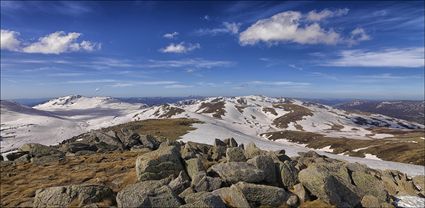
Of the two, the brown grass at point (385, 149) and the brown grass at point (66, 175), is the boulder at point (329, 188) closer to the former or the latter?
the brown grass at point (66, 175)

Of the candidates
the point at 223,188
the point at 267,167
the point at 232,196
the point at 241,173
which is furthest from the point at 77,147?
the point at 232,196

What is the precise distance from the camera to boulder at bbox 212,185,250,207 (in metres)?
26.2

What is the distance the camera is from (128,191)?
84.4 ft

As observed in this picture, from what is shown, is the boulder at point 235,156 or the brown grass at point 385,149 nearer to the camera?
the boulder at point 235,156

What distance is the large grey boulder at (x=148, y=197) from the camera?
24438mm

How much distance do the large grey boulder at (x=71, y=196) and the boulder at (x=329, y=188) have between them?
51.1 feet

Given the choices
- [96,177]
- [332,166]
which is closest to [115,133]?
[96,177]

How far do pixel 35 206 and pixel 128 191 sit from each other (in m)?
7.29

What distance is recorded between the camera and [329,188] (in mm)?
28047

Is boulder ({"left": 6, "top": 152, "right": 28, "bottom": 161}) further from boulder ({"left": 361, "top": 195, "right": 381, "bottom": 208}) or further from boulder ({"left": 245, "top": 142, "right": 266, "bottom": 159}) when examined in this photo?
boulder ({"left": 361, "top": 195, "right": 381, "bottom": 208})

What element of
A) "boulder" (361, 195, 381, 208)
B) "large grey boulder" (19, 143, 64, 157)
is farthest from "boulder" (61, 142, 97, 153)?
"boulder" (361, 195, 381, 208)

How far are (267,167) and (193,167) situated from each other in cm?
626

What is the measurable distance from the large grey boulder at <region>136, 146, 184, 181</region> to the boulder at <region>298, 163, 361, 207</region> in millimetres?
10493

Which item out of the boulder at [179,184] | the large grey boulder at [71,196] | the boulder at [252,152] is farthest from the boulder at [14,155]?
the boulder at [252,152]
